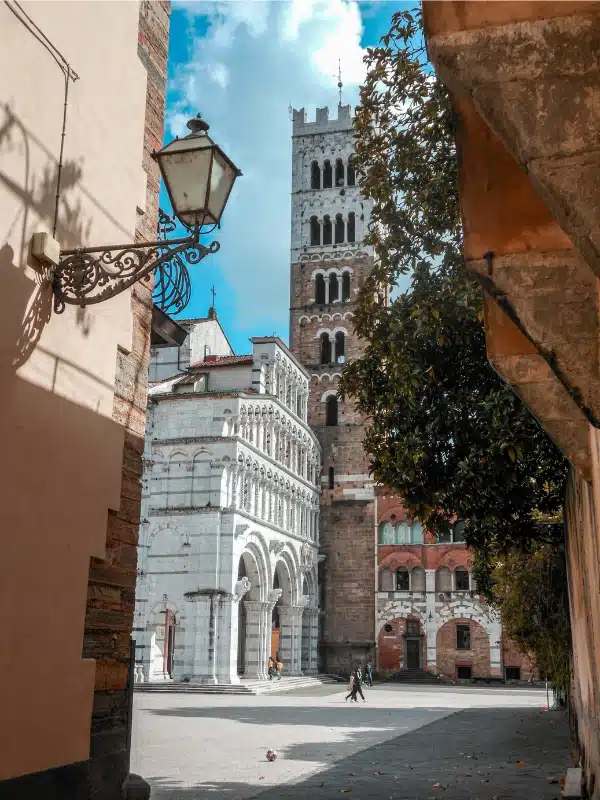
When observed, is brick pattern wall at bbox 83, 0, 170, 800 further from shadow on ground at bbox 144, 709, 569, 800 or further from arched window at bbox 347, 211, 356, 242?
arched window at bbox 347, 211, 356, 242

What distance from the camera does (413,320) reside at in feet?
30.7

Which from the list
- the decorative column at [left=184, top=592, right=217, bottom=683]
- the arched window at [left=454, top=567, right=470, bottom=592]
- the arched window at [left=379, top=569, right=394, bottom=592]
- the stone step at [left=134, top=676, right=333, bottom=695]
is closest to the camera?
the stone step at [left=134, top=676, right=333, bottom=695]

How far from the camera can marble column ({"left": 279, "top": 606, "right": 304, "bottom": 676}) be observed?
39.2 meters

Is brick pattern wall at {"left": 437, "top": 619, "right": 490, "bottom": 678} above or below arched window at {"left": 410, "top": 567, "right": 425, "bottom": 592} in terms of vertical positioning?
below

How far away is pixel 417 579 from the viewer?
44406 mm

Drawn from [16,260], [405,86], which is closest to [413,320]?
[405,86]

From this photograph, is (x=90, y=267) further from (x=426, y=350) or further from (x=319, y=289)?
(x=319, y=289)

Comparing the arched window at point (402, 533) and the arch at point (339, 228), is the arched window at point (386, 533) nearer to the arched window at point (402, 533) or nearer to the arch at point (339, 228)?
the arched window at point (402, 533)

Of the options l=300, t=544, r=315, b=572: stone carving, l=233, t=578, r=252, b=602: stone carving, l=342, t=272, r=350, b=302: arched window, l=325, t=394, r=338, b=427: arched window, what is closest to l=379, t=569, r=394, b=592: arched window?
l=300, t=544, r=315, b=572: stone carving

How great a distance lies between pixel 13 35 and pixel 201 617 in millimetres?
29142

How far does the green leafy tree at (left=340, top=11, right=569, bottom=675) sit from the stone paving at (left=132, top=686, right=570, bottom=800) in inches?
138

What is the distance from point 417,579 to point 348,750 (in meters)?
30.7

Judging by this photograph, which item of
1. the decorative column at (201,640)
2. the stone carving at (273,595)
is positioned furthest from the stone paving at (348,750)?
the stone carving at (273,595)

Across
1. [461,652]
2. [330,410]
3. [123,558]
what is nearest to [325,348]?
[330,410]
